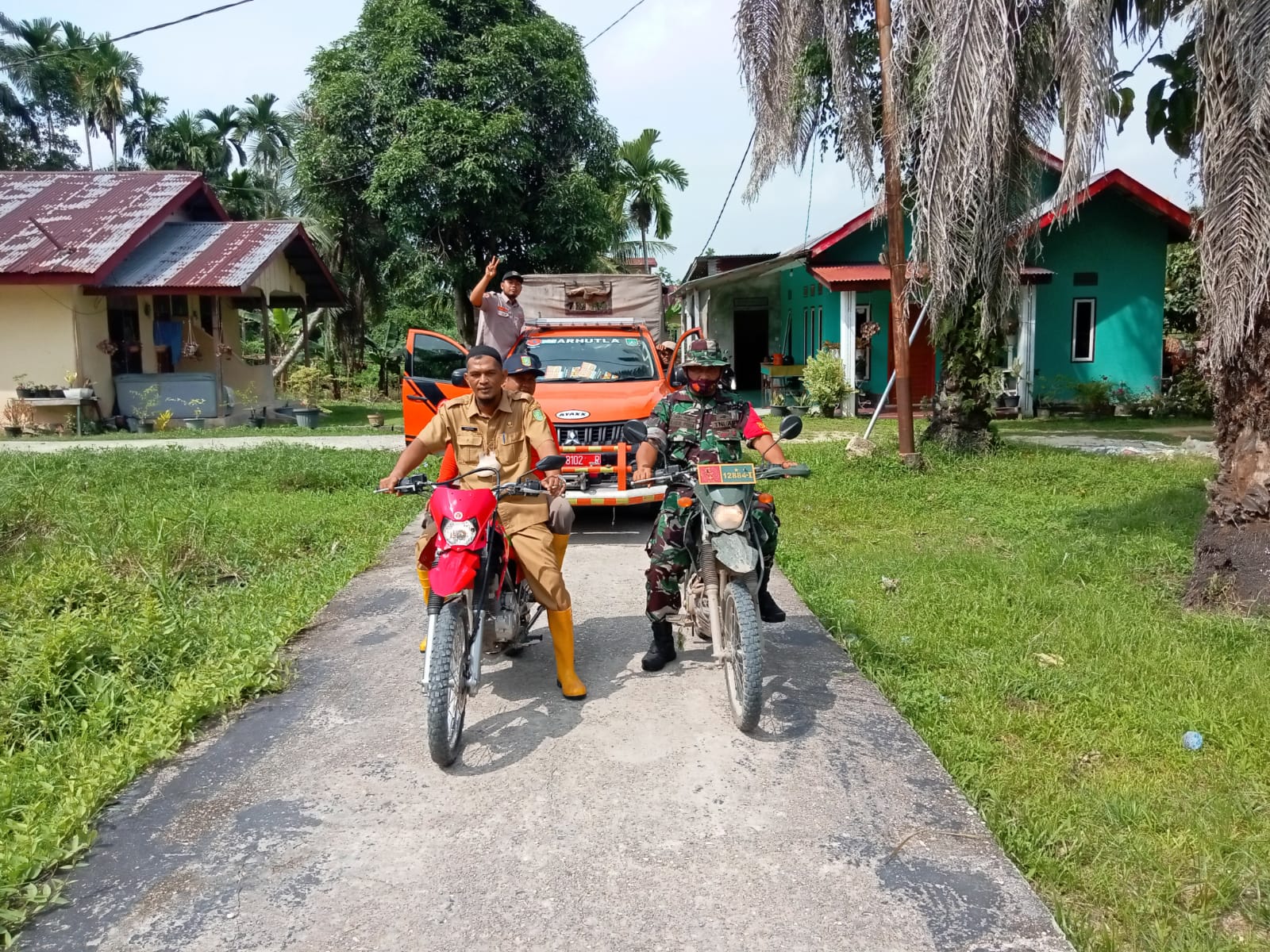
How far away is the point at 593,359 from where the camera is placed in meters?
9.53

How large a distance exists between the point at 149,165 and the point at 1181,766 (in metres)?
42.5

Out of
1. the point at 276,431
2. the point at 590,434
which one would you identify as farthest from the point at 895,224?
the point at 276,431

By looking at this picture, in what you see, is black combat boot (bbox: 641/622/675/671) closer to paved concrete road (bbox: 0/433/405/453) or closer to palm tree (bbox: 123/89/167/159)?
paved concrete road (bbox: 0/433/405/453)

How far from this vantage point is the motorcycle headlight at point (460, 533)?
4.01 metres

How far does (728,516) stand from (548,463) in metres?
0.80

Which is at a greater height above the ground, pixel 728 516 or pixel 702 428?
pixel 702 428

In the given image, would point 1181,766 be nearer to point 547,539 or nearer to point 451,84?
point 547,539

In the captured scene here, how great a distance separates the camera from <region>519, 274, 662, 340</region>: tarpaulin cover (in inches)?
480

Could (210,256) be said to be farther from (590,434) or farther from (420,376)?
(590,434)

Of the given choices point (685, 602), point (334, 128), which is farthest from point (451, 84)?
point (685, 602)

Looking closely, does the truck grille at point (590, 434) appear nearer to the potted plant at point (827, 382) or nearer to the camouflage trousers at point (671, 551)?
the camouflage trousers at point (671, 551)

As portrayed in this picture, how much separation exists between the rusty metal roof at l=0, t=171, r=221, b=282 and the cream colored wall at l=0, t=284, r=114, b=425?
0.69 metres

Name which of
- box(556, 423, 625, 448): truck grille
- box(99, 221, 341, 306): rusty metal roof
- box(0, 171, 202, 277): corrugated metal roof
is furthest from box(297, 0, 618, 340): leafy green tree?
box(556, 423, 625, 448): truck grille

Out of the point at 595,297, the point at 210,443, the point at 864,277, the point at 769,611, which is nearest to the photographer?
the point at 769,611
